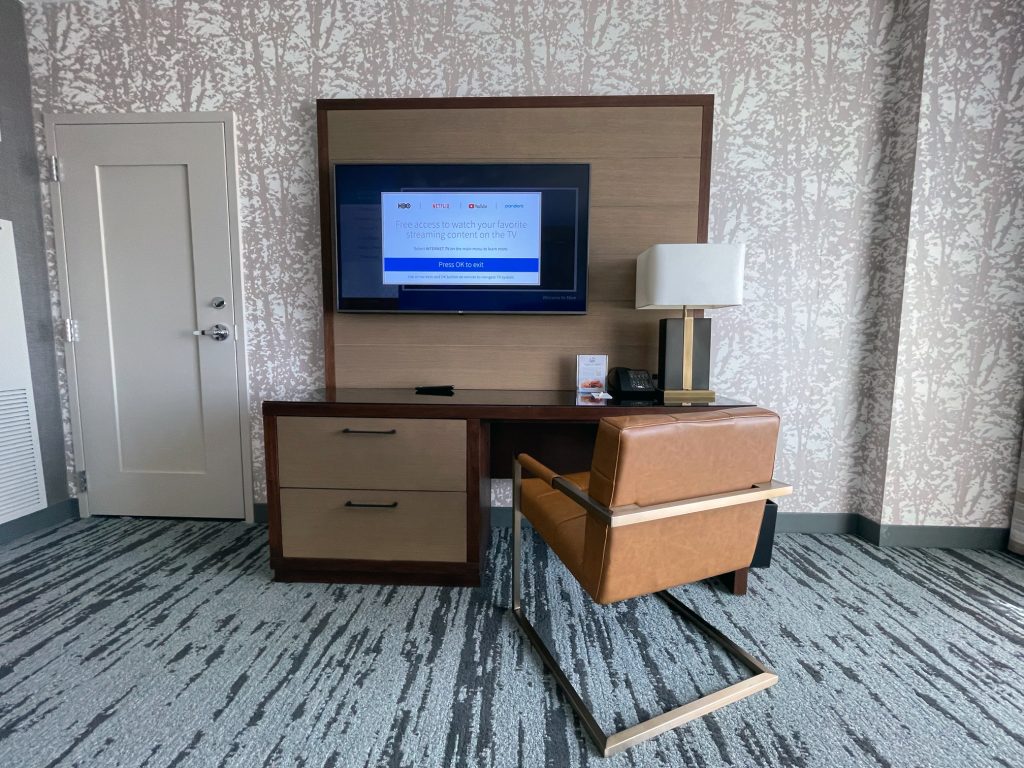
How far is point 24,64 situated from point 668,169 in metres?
3.25

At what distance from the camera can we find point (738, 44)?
214 centimetres

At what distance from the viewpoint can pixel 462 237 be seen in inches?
84.7

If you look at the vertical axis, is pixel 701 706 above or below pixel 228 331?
below

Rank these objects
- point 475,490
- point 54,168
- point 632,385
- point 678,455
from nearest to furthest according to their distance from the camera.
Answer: point 678,455
point 475,490
point 632,385
point 54,168

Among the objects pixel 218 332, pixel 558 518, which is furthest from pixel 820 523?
pixel 218 332

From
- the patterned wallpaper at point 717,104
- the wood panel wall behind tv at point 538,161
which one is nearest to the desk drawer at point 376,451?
the wood panel wall behind tv at point 538,161

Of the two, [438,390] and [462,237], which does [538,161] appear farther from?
[438,390]

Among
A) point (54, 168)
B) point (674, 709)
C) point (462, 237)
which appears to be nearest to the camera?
point (674, 709)

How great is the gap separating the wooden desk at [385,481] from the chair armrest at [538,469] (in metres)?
0.35

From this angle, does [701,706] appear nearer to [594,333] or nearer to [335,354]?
[594,333]

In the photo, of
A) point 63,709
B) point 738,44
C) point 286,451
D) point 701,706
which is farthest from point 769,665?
point 738,44

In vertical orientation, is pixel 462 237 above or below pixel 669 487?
above

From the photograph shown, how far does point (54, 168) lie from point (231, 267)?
1029mm

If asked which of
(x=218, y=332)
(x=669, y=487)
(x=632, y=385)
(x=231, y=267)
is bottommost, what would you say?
(x=669, y=487)
